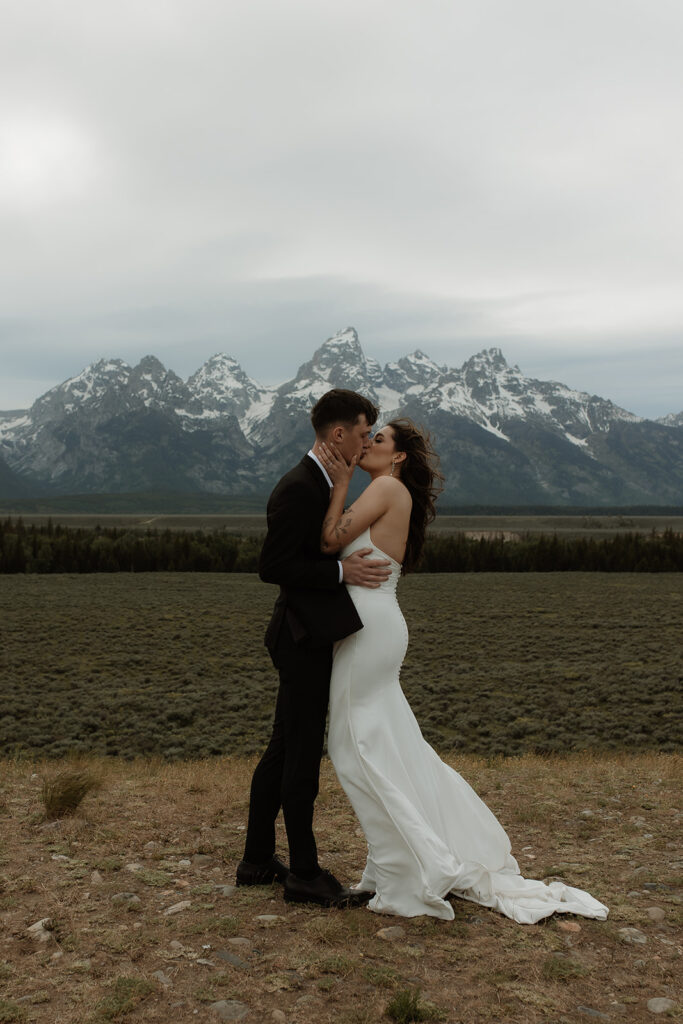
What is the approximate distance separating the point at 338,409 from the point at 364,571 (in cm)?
96

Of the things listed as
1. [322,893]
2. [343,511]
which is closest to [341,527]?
[343,511]

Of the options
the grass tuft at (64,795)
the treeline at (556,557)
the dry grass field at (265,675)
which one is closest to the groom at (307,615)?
the grass tuft at (64,795)

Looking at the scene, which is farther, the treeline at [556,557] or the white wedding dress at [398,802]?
the treeline at [556,557]

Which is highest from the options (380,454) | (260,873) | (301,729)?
(380,454)

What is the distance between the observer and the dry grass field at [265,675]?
1422cm

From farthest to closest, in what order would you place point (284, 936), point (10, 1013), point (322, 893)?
point (322, 893)
point (284, 936)
point (10, 1013)

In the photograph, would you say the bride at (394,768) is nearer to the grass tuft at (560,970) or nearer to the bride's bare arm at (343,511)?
the bride's bare arm at (343,511)

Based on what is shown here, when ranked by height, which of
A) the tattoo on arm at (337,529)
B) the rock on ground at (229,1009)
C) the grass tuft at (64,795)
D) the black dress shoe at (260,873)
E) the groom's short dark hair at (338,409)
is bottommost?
the grass tuft at (64,795)

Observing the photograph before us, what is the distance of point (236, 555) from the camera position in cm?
6794

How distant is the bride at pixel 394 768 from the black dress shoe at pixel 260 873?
0.56 metres

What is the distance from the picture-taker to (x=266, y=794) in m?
5.08

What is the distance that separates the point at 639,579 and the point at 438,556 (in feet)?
61.0

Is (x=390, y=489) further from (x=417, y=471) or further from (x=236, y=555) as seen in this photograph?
(x=236, y=555)

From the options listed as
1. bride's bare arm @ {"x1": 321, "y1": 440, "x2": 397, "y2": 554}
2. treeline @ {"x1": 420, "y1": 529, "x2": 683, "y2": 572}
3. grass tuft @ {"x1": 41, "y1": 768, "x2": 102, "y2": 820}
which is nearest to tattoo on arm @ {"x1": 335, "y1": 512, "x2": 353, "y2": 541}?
A: bride's bare arm @ {"x1": 321, "y1": 440, "x2": 397, "y2": 554}
